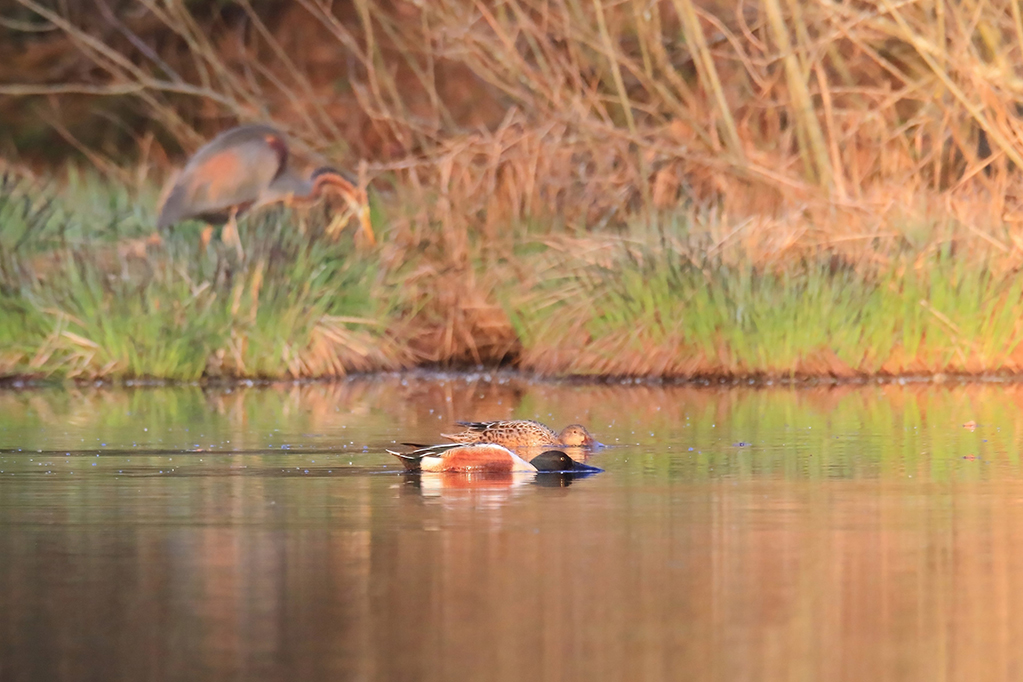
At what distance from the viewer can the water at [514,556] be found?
5660 mm

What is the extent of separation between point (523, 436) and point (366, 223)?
7338 millimetres

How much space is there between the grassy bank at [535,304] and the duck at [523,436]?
17.5 ft

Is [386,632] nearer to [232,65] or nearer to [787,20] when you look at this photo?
[787,20]

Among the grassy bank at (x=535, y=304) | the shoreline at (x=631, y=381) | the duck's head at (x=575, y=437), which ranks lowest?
the duck's head at (x=575, y=437)

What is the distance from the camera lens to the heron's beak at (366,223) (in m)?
18.1

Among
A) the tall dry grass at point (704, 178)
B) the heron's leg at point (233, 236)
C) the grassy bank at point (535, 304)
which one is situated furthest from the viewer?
the heron's leg at point (233, 236)

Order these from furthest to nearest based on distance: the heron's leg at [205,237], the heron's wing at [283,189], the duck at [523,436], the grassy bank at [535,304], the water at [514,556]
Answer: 1. the heron's wing at [283,189]
2. the heron's leg at [205,237]
3. the grassy bank at [535,304]
4. the duck at [523,436]
5. the water at [514,556]

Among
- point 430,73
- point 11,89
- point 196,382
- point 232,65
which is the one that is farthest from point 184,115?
point 196,382

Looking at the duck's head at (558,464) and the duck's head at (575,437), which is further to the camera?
the duck's head at (575,437)

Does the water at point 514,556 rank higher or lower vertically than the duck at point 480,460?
lower

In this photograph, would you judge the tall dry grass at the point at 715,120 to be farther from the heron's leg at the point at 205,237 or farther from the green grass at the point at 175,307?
the heron's leg at the point at 205,237

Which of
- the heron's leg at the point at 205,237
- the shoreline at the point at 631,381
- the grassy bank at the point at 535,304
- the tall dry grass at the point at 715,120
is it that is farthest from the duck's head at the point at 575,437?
Result: the heron's leg at the point at 205,237

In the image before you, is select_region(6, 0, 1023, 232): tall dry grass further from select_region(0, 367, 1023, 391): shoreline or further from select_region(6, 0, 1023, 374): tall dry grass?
select_region(0, 367, 1023, 391): shoreline

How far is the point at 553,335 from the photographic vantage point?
17.1m
